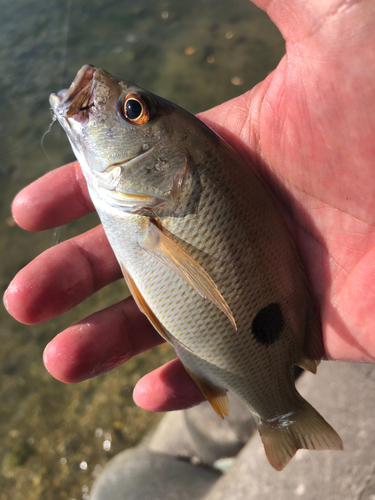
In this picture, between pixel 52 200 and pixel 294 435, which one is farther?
pixel 52 200

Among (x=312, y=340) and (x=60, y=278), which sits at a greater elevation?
(x=60, y=278)

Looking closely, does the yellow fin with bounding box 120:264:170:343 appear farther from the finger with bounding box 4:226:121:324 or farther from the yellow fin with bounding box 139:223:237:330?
the finger with bounding box 4:226:121:324

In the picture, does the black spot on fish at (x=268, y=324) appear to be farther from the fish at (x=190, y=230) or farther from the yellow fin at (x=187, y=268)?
the yellow fin at (x=187, y=268)

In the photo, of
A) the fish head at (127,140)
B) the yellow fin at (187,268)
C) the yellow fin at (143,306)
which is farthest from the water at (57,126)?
the fish head at (127,140)

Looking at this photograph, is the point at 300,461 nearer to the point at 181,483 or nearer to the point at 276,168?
the point at 181,483

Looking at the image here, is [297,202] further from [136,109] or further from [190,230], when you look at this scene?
[136,109]

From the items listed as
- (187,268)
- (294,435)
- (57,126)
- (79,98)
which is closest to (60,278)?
(187,268)

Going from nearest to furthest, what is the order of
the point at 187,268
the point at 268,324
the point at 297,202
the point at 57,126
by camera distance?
1. the point at 187,268
2. the point at 268,324
3. the point at 297,202
4. the point at 57,126
